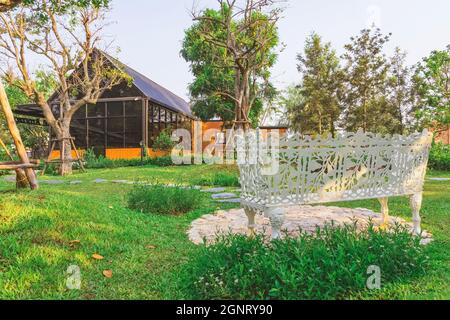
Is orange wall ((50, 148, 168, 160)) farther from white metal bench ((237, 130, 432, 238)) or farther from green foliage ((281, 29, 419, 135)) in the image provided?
white metal bench ((237, 130, 432, 238))

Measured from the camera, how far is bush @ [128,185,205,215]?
5.68 m

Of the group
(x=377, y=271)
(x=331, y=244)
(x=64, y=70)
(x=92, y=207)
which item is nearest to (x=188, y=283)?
(x=331, y=244)

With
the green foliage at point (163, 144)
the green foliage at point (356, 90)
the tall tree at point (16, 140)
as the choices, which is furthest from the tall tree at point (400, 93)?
the tall tree at point (16, 140)

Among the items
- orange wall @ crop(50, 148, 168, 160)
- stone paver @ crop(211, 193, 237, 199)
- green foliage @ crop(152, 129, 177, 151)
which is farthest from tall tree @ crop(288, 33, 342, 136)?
stone paver @ crop(211, 193, 237, 199)

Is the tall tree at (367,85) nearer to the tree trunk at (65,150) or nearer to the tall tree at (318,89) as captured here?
the tall tree at (318,89)

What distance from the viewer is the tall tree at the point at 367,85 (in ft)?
60.4

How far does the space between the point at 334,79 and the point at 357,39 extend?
95.9 inches

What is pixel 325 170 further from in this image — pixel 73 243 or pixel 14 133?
pixel 14 133

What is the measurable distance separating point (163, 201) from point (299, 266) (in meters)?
3.57

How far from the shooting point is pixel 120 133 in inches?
831

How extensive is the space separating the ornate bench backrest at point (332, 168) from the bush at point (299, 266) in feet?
2.33

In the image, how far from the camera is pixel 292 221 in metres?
4.96

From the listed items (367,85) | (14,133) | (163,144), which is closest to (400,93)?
(367,85)

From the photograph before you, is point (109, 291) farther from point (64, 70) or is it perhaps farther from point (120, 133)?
point (120, 133)
